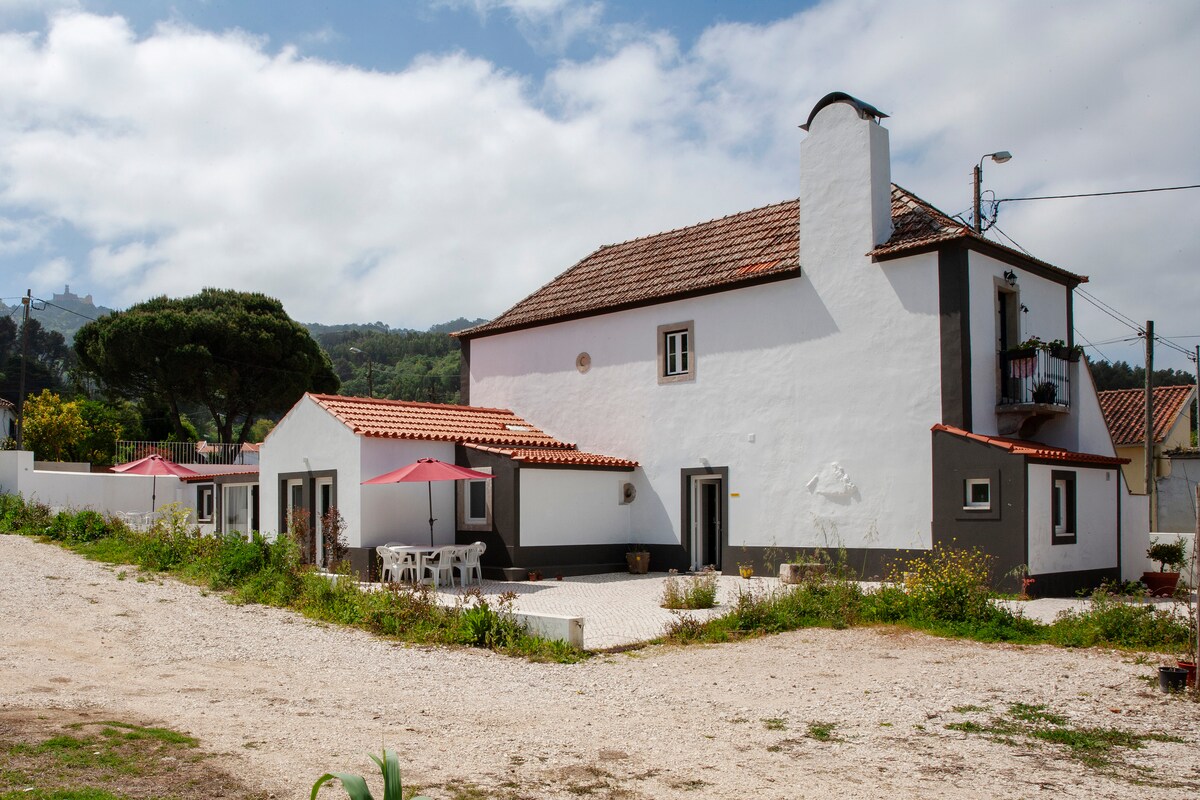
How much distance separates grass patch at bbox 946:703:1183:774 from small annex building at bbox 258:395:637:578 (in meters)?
12.8

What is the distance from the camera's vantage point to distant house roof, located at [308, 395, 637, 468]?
794 inches

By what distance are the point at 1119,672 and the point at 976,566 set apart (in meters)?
6.46

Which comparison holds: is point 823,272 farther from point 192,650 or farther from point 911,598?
point 192,650

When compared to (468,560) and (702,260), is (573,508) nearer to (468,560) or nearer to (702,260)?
(468,560)

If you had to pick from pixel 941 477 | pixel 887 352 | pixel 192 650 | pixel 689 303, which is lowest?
pixel 192 650

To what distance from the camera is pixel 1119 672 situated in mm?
9477

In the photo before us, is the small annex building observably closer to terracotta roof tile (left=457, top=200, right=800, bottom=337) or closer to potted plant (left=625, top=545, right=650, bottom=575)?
potted plant (left=625, top=545, right=650, bottom=575)

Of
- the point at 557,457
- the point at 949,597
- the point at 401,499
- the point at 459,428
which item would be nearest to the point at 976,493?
the point at 949,597

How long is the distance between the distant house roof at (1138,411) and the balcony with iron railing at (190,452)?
30.6 metres

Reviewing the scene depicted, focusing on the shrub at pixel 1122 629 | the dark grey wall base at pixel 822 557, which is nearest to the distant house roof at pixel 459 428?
the dark grey wall base at pixel 822 557

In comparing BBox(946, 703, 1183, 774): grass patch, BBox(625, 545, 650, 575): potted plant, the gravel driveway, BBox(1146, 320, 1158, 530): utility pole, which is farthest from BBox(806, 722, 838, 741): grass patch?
BBox(1146, 320, 1158, 530): utility pole

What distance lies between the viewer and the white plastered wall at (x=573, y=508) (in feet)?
66.1

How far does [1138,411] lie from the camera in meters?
30.4

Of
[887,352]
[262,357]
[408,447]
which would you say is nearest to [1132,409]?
[887,352]
